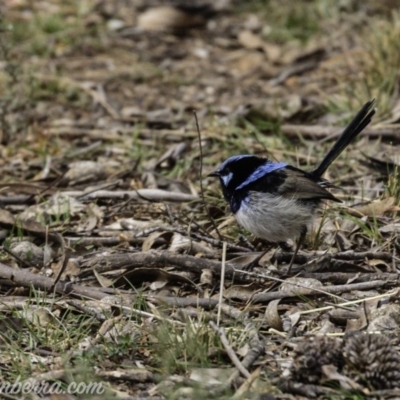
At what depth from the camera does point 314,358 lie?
364cm

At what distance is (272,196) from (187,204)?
115cm

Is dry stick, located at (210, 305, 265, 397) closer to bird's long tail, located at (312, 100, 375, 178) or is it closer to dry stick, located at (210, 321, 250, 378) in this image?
dry stick, located at (210, 321, 250, 378)

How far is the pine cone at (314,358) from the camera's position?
3648 mm

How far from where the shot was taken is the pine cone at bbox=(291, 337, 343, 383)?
3.65 meters

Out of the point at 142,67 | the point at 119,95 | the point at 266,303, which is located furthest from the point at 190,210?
the point at 142,67

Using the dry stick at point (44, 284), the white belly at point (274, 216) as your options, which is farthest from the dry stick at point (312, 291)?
the dry stick at point (44, 284)

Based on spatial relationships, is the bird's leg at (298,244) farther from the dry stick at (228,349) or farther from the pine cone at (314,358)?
the pine cone at (314,358)

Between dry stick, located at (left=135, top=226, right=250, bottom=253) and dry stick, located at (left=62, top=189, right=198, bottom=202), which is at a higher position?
dry stick, located at (left=135, top=226, right=250, bottom=253)

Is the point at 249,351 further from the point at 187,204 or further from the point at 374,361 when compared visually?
the point at 187,204

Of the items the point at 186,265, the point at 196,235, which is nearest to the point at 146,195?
the point at 196,235

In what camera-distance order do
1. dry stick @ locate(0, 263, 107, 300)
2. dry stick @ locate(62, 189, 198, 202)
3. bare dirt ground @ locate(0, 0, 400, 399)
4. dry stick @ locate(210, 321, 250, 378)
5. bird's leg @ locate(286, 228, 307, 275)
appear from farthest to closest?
dry stick @ locate(62, 189, 198, 202)
bird's leg @ locate(286, 228, 307, 275)
dry stick @ locate(0, 263, 107, 300)
bare dirt ground @ locate(0, 0, 400, 399)
dry stick @ locate(210, 321, 250, 378)

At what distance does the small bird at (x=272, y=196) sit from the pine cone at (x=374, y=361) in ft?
4.39

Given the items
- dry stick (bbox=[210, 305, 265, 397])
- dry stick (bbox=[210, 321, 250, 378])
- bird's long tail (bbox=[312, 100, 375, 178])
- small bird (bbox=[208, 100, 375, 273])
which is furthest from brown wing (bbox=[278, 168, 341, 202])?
dry stick (bbox=[210, 321, 250, 378])

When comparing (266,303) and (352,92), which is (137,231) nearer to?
(266,303)
